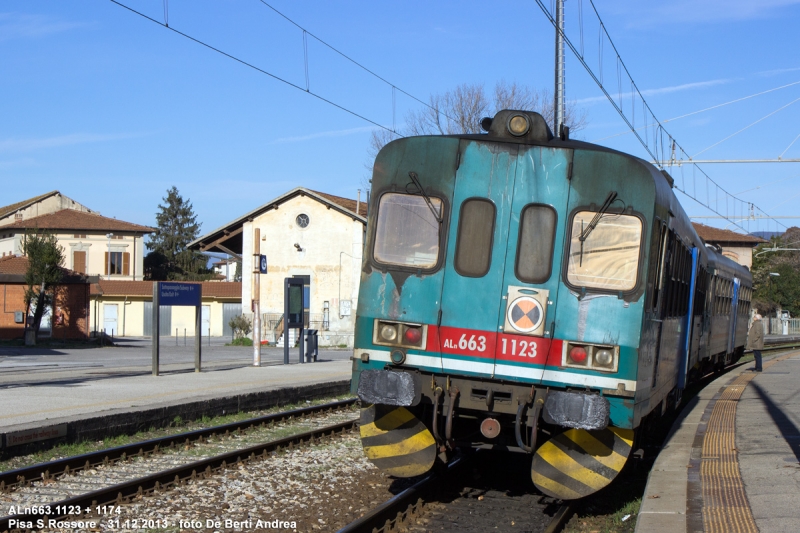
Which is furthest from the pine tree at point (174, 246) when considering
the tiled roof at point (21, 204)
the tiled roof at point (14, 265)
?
the tiled roof at point (14, 265)

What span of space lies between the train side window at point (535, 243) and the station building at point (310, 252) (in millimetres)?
33891

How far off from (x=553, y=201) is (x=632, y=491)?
3436 mm

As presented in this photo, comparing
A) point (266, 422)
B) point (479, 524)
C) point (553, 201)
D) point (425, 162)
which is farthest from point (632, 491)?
point (266, 422)

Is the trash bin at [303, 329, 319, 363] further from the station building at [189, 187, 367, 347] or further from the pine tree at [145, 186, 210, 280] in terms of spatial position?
the pine tree at [145, 186, 210, 280]

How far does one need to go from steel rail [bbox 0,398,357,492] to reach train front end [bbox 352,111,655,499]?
10.8 ft

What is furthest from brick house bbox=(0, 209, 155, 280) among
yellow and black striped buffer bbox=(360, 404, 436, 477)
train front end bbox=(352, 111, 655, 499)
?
train front end bbox=(352, 111, 655, 499)

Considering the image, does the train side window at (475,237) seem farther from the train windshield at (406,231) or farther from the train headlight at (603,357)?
the train headlight at (603,357)

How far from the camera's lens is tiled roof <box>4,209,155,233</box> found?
61.3 m

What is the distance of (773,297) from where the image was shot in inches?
2963

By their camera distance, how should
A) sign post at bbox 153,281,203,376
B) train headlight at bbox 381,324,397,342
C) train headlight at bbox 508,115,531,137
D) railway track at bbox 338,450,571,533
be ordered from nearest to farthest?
1. railway track at bbox 338,450,571,533
2. train headlight at bbox 381,324,397,342
3. train headlight at bbox 508,115,531,137
4. sign post at bbox 153,281,203,376

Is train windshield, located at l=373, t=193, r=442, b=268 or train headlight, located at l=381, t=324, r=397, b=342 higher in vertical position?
train windshield, located at l=373, t=193, r=442, b=268

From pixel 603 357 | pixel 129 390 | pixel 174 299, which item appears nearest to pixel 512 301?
pixel 603 357

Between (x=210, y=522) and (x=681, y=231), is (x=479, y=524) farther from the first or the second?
(x=681, y=231)

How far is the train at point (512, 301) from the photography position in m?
7.00
